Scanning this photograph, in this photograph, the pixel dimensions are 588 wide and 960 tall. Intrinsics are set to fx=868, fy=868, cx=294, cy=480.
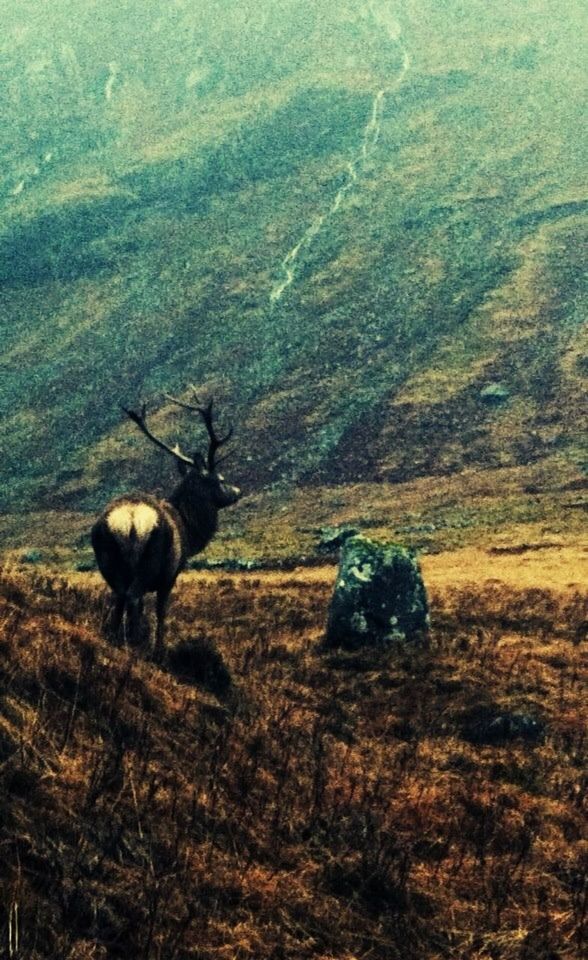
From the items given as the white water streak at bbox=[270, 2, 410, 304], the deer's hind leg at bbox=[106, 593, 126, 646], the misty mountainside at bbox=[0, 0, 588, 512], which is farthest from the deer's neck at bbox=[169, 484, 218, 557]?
the white water streak at bbox=[270, 2, 410, 304]

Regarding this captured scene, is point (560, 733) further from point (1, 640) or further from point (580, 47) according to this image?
point (580, 47)

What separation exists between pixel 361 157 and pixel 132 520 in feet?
337

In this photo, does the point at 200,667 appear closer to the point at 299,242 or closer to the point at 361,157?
the point at 299,242

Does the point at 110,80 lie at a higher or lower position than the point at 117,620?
higher

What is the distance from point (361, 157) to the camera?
4200 inches

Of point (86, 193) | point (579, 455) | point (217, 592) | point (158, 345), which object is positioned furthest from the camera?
point (86, 193)

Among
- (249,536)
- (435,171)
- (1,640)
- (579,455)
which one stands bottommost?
(1,640)

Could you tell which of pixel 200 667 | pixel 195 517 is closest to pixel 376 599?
pixel 195 517

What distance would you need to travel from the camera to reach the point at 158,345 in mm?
75562

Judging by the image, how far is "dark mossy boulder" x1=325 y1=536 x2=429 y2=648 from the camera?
16.7 meters

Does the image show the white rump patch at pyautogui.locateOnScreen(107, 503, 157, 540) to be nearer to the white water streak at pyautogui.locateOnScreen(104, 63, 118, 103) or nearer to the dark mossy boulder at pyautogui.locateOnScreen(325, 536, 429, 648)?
the dark mossy boulder at pyautogui.locateOnScreen(325, 536, 429, 648)

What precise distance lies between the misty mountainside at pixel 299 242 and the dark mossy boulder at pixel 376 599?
3458 centimetres

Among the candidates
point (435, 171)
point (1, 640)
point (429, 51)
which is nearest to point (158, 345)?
point (435, 171)

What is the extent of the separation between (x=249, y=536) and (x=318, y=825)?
36.3 m
